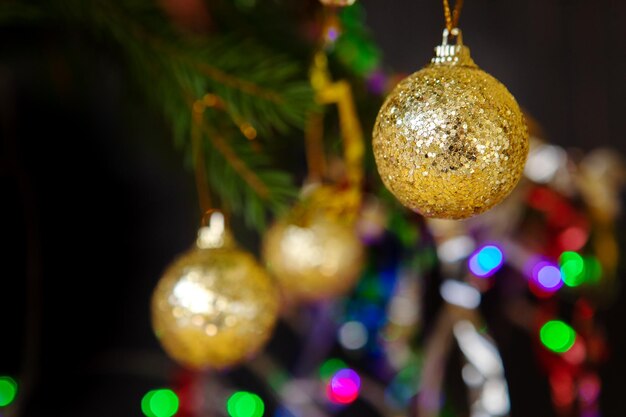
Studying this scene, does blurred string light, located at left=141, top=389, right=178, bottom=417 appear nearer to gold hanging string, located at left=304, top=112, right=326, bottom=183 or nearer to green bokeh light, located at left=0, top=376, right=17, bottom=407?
green bokeh light, located at left=0, top=376, right=17, bottom=407

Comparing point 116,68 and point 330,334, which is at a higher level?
point 116,68

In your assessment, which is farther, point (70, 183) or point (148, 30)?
point (70, 183)

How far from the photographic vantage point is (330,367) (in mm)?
845

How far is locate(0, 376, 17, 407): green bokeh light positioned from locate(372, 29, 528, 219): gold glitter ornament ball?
1.92ft

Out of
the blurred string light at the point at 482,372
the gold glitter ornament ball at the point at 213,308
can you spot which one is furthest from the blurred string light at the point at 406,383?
the gold glitter ornament ball at the point at 213,308

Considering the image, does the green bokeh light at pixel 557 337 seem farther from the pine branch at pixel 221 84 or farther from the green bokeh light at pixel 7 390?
the green bokeh light at pixel 7 390

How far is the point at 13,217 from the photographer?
750 millimetres

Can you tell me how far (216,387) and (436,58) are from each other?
23.9 inches

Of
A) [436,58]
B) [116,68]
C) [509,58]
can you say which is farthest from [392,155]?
[509,58]

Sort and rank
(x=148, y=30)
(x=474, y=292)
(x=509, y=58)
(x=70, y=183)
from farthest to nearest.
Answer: (x=509, y=58) < (x=70, y=183) < (x=474, y=292) < (x=148, y=30)

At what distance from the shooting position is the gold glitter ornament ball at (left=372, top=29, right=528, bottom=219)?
29 cm

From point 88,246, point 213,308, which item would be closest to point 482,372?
point 213,308

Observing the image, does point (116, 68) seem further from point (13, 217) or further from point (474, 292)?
point (474, 292)

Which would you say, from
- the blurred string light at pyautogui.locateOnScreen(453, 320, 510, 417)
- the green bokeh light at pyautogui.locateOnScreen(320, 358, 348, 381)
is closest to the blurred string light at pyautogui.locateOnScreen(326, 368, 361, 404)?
the green bokeh light at pyautogui.locateOnScreen(320, 358, 348, 381)
